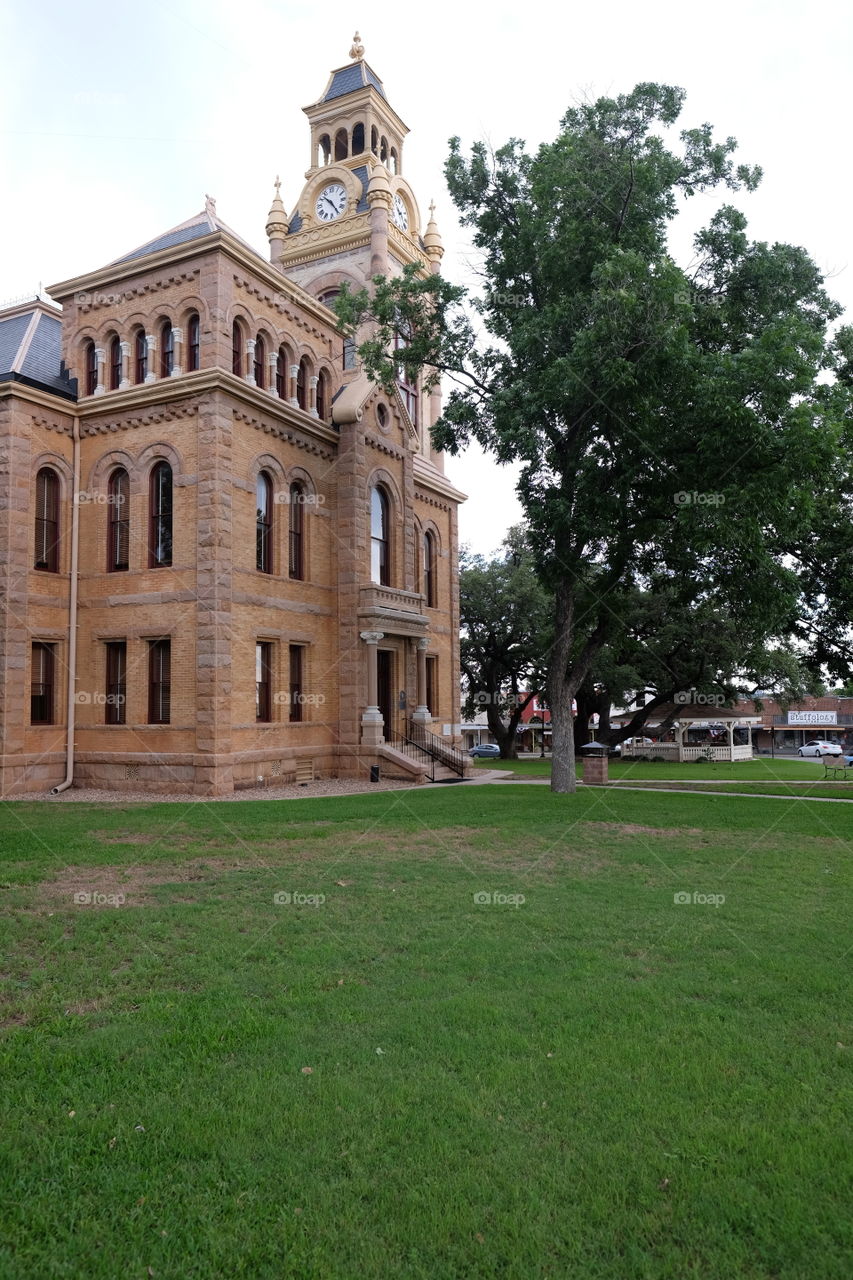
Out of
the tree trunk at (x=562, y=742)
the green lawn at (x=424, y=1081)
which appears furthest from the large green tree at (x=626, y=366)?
the green lawn at (x=424, y=1081)

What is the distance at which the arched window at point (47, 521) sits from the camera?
21391 mm

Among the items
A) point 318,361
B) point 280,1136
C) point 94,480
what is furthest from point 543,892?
point 318,361

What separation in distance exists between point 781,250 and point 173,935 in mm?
20994

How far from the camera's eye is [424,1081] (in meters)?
4.66

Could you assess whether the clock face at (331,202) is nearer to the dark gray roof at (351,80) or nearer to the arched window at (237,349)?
the dark gray roof at (351,80)

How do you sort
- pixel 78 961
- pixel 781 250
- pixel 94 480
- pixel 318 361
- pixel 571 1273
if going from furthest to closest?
1. pixel 318 361
2. pixel 94 480
3. pixel 781 250
4. pixel 78 961
5. pixel 571 1273

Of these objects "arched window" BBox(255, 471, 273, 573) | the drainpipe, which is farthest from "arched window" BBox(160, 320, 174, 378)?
the drainpipe

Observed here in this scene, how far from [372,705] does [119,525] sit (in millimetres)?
8580

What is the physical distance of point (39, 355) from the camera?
23109 mm

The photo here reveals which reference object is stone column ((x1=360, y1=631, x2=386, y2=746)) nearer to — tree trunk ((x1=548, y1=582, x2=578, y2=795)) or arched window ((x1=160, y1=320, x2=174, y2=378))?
tree trunk ((x1=548, y1=582, x2=578, y2=795))

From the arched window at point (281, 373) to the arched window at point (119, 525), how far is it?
16.8 ft

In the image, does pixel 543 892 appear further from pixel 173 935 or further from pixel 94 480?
pixel 94 480

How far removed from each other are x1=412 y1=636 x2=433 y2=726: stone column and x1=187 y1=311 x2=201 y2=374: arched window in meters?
10.8

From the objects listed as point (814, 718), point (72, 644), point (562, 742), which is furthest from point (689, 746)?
point (814, 718)
